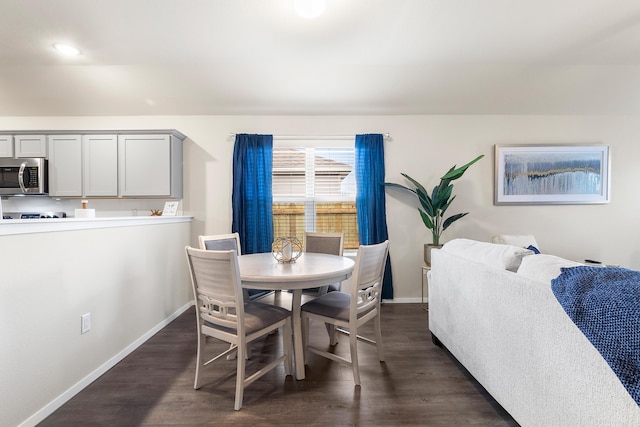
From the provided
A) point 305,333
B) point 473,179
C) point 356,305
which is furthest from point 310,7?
point 473,179

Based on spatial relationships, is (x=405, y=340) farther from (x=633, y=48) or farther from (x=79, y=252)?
(x=633, y=48)

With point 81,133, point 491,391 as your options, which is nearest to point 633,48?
point 491,391

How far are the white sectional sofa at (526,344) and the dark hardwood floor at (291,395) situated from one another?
20 cm

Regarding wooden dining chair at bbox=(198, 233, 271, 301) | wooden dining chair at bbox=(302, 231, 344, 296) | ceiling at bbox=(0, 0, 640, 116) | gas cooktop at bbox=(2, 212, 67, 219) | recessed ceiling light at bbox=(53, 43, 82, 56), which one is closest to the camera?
ceiling at bbox=(0, 0, 640, 116)

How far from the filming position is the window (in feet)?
11.7

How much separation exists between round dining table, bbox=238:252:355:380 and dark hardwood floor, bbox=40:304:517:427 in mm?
274

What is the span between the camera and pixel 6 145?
3.05 meters

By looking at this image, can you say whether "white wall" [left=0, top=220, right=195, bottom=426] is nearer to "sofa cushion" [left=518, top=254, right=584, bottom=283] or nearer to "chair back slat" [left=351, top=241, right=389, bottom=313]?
"chair back slat" [left=351, top=241, right=389, bottom=313]

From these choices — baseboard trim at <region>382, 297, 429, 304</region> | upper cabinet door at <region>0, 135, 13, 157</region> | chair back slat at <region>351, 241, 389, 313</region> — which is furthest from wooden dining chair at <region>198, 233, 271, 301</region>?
upper cabinet door at <region>0, 135, 13, 157</region>

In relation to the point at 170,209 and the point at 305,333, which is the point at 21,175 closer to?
the point at 170,209

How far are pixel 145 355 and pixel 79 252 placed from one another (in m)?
0.97

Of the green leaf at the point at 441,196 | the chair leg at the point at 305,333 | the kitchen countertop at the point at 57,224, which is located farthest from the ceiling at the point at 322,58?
the chair leg at the point at 305,333

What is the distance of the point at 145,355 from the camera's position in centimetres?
215

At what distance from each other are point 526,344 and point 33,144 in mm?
4685
